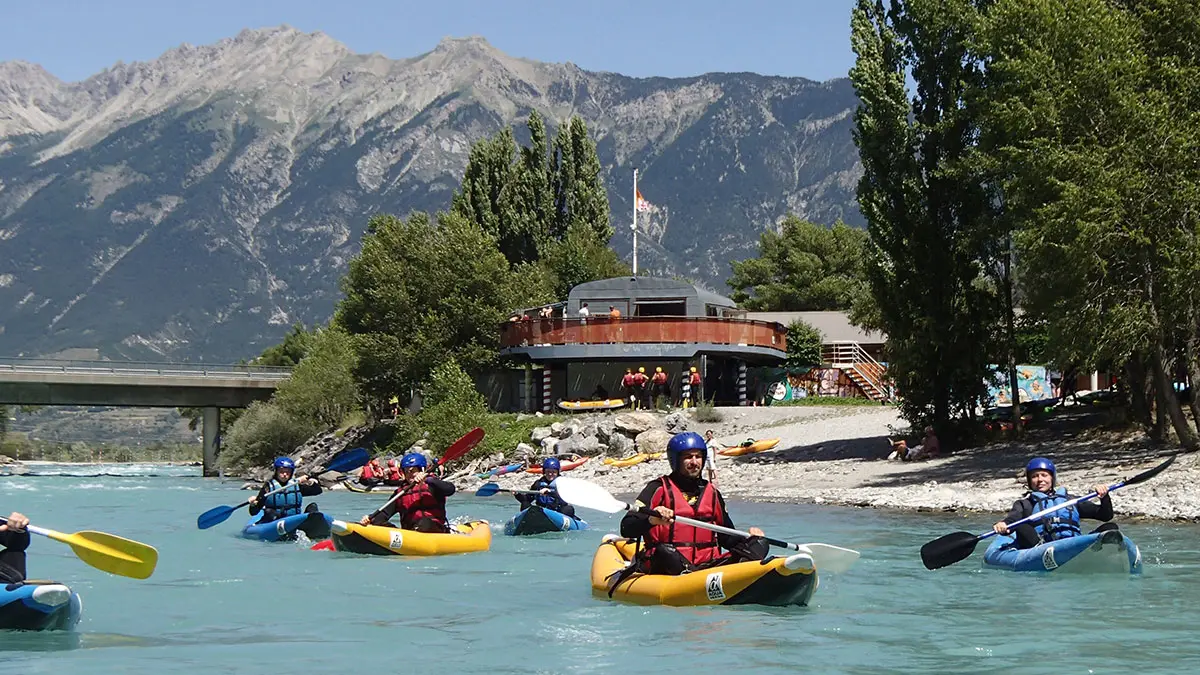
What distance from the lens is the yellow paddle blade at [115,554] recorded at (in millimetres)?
12953

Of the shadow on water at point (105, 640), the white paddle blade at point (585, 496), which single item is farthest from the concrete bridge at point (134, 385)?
the shadow on water at point (105, 640)

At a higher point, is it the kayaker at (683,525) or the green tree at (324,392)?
the green tree at (324,392)

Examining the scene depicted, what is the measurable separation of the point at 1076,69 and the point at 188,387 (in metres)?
46.3

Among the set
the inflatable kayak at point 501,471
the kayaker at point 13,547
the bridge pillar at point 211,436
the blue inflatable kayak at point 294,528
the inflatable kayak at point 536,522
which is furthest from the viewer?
the bridge pillar at point 211,436

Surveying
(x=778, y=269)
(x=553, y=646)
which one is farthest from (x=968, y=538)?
(x=778, y=269)

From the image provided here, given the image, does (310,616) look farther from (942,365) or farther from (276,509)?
(942,365)

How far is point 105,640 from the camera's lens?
508 inches

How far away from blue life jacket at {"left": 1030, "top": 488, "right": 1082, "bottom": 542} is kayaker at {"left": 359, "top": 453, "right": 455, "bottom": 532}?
773 cm

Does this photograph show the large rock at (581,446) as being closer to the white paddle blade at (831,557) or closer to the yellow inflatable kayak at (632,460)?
the yellow inflatable kayak at (632,460)

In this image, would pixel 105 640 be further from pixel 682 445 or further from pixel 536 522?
pixel 536 522

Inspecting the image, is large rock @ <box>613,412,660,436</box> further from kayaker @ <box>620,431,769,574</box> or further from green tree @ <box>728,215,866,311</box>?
green tree @ <box>728,215,866,311</box>

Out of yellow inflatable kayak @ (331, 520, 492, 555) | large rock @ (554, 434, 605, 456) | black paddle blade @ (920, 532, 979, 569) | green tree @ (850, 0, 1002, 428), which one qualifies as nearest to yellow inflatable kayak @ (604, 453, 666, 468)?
large rock @ (554, 434, 605, 456)

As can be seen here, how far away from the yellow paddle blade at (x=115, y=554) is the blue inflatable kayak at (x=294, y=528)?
8634 millimetres

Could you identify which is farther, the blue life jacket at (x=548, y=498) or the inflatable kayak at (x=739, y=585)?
the blue life jacket at (x=548, y=498)
